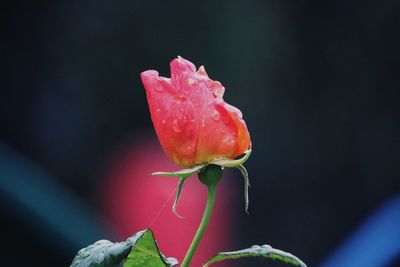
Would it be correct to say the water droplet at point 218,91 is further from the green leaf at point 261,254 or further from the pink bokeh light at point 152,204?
the pink bokeh light at point 152,204

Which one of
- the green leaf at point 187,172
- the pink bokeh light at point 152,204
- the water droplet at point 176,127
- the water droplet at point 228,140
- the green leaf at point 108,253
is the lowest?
the pink bokeh light at point 152,204

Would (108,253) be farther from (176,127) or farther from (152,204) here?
(152,204)

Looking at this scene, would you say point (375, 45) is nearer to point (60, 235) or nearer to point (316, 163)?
point (316, 163)

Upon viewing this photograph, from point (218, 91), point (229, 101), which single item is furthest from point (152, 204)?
point (218, 91)

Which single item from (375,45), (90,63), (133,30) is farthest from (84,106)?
(375,45)

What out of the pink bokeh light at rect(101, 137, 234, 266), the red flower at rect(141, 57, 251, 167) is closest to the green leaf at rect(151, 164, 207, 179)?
the red flower at rect(141, 57, 251, 167)

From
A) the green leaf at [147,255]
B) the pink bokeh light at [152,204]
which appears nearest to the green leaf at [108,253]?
the green leaf at [147,255]

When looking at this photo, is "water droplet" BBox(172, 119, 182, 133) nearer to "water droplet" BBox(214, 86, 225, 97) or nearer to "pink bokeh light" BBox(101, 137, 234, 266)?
"water droplet" BBox(214, 86, 225, 97)
